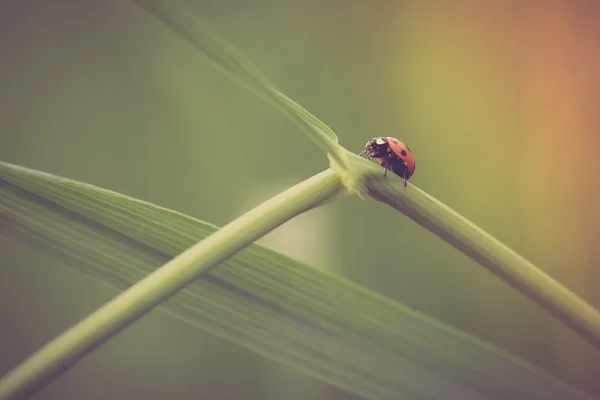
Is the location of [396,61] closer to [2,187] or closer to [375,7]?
[375,7]

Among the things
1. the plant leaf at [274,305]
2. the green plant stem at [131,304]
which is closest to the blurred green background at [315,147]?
the plant leaf at [274,305]

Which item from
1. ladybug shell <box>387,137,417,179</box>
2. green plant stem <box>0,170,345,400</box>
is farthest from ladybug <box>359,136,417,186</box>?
green plant stem <box>0,170,345,400</box>

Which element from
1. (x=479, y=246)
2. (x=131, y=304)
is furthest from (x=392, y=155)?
(x=131, y=304)

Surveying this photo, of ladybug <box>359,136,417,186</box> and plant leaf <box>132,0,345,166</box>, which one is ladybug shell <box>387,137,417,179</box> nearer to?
ladybug <box>359,136,417,186</box>

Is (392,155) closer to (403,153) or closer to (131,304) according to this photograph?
(403,153)

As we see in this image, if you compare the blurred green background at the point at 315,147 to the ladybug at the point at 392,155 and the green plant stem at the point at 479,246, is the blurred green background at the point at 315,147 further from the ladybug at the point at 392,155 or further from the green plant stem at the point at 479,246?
the green plant stem at the point at 479,246

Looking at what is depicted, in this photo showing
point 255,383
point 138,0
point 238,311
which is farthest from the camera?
point 255,383

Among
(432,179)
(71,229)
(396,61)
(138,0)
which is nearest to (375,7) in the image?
(396,61)
